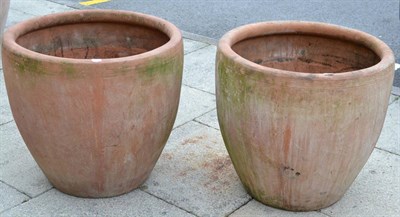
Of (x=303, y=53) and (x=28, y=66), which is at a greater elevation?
(x=28, y=66)

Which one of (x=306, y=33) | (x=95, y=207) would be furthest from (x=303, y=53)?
(x=95, y=207)

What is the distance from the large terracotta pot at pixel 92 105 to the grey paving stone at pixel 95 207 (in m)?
0.05

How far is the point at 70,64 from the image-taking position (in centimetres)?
356

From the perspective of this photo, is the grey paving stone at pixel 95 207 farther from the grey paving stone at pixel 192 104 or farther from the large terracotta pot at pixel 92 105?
the grey paving stone at pixel 192 104

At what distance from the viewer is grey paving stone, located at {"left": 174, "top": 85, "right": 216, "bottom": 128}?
17.0 feet

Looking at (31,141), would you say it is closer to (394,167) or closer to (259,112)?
(259,112)

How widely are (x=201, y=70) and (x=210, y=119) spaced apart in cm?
102

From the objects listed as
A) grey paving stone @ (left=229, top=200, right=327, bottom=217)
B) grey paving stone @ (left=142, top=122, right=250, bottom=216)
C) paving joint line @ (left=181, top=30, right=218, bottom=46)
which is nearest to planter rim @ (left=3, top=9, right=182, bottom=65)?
grey paving stone @ (left=142, top=122, right=250, bottom=216)

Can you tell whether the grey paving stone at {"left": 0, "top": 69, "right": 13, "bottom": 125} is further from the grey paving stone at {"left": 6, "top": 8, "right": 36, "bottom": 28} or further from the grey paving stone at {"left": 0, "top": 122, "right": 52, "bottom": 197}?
the grey paving stone at {"left": 6, "top": 8, "right": 36, "bottom": 28}

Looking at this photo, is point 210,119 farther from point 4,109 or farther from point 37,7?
point 37,7

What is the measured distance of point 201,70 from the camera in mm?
6082

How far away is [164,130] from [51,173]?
2.14 ft

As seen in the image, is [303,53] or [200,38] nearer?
[303,53]

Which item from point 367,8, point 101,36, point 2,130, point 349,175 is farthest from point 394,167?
point 367,8
